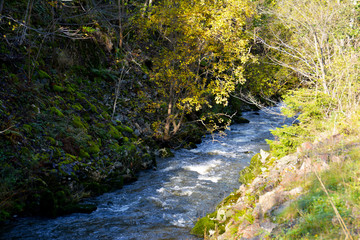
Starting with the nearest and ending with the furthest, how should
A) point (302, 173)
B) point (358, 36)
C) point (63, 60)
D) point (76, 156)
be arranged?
point (302, 173) → point (76, 156) → point (358, 36) → point (63, 60)

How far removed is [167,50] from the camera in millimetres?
13883

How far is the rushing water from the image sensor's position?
20.8 ft

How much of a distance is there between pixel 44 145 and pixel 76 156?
3.48 feet

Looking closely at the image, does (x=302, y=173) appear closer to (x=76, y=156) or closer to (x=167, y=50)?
(x=76, y=156)

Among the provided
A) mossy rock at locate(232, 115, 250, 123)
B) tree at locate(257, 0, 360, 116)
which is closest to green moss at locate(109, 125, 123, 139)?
tree at locate(257, 0, 360, 116)

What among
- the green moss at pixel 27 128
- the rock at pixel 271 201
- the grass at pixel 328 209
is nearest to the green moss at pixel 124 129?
the green moss at pixel 27 128

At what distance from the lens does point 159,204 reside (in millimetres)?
8164

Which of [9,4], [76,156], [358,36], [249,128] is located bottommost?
[249,128]

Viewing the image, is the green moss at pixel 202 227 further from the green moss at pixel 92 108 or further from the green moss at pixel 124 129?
the green moss at pixel 92 108

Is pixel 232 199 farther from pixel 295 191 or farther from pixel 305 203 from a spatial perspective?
pixel 305 203

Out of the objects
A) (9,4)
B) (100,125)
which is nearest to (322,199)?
(100,125)

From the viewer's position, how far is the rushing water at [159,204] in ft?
20.8

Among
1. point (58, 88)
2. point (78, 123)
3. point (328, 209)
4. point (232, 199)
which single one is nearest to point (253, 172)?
point (232, 199)

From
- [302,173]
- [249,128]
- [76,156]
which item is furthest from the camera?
[249,128]
